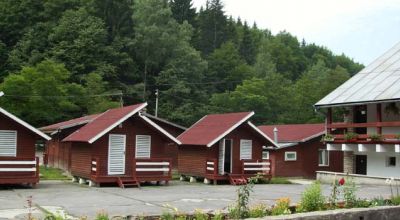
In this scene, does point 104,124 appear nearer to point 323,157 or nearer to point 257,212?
point 257,212

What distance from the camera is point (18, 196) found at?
19438 millimetres

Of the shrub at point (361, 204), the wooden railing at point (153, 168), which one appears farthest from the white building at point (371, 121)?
the shrub at point (361, 204)

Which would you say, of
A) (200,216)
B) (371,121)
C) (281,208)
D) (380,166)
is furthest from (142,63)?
(200,216)

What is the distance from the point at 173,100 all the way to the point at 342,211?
65552 mm

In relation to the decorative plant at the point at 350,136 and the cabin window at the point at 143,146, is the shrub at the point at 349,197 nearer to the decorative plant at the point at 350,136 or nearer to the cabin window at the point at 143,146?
the cabin window at the point at 143,146

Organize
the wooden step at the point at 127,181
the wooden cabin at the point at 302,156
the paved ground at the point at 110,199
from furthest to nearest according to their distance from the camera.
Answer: the wooden cabin at the point at 302,156 → the wooden step at the point at 127,181 → the paved ground at the point at 110,199

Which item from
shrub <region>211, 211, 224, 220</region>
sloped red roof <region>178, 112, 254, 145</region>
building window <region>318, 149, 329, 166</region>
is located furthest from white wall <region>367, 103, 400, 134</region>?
shrub <region>211, 211, 224, 220</region>

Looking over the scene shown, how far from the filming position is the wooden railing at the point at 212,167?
27.6 metres

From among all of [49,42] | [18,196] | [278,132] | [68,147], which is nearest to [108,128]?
[18,196]

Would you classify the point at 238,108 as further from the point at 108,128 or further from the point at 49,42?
the point at 108,128

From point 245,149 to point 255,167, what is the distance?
1.12 meters

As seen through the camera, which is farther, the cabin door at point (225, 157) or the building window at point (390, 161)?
the building window at point (390, 161)

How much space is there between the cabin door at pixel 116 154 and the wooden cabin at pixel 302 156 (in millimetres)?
13389

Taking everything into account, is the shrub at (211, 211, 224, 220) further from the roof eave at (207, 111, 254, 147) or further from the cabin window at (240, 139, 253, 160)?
the cabin window at (240, 139, 253, 160)
